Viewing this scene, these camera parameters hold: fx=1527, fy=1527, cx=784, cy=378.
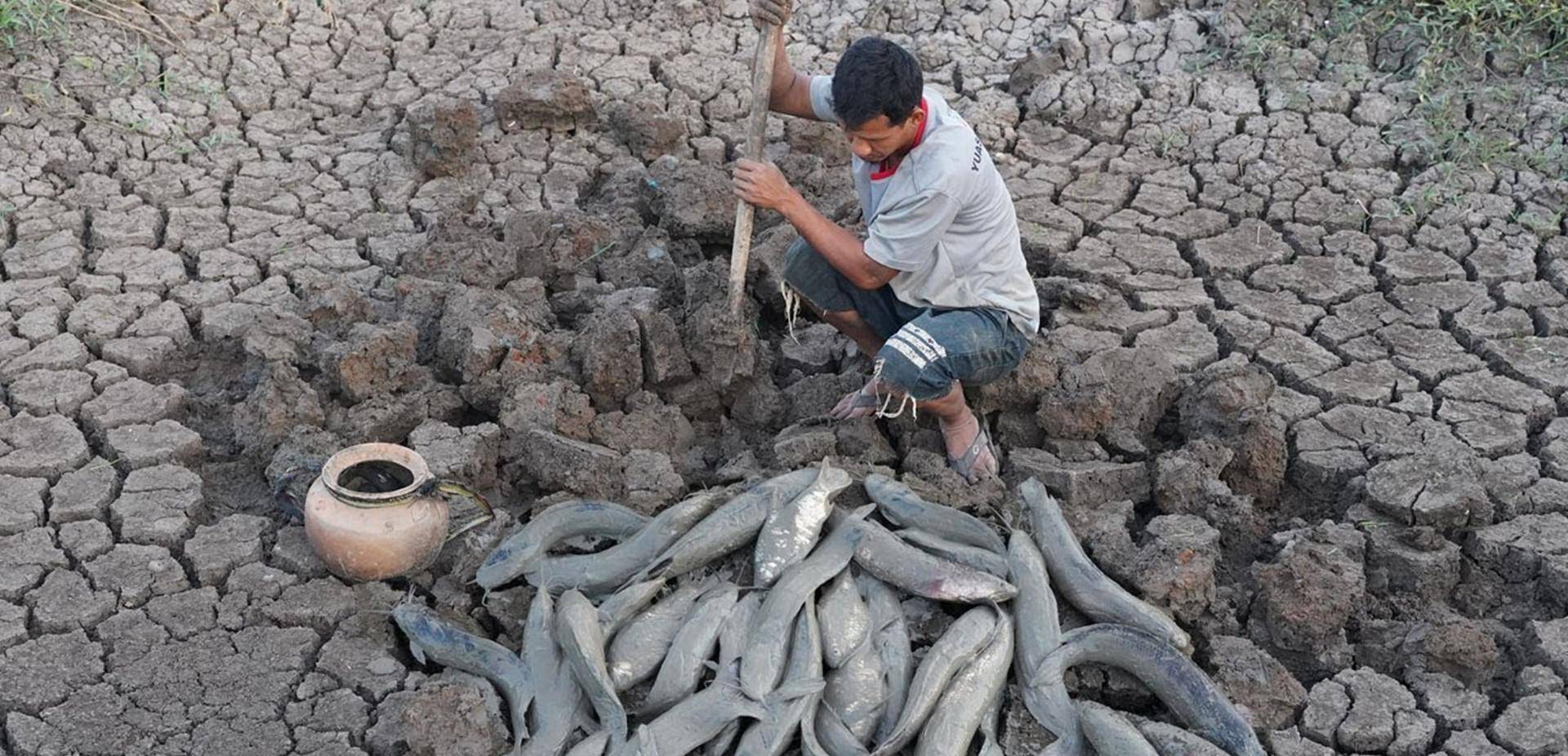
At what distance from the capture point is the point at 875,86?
427 centimetres

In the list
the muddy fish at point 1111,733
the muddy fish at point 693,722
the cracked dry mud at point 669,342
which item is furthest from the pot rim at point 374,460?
the muddy fish at point 1111,733

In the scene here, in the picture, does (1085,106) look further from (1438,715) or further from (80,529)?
(80,529)

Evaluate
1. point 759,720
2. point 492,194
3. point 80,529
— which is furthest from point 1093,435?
point 80,529

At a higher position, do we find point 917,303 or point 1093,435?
point 917,303

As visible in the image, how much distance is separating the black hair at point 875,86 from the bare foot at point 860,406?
2.90 feet

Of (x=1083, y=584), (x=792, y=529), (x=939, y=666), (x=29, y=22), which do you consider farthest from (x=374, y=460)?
(x=29, y=22)

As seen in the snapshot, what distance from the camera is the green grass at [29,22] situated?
648 centimetres

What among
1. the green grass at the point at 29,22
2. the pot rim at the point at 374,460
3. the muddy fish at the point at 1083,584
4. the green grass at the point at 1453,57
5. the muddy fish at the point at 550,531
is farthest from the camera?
the green grass at the point at 29,22

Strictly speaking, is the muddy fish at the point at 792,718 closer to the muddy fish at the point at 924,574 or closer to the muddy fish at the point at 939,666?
the muddy fish at the point at 939,666

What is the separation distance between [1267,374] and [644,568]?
7.21 ft

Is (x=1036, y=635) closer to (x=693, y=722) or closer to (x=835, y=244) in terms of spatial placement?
(x=693, y=722)

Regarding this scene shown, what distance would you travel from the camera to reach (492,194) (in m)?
6.13

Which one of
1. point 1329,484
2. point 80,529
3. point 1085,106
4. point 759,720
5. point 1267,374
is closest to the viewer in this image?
point 759,720

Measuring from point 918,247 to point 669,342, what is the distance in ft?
3.08
